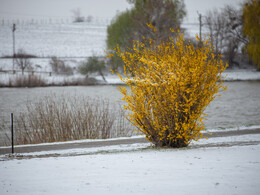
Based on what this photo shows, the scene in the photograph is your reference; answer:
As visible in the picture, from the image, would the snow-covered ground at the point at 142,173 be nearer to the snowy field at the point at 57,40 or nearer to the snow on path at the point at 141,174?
the snow on path at the point at 141,174

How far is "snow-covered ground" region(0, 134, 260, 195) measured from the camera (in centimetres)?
495

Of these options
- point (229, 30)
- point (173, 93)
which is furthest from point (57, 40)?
point (173, 93)

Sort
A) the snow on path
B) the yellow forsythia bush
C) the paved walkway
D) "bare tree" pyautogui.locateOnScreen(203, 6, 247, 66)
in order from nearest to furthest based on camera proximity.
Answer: the snow on path < the yellow forsythia bush < the paved walkway < "bare tree" pyautogui.locateOnScreen(203, 6, 247, 66)

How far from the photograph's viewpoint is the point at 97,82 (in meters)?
44.9

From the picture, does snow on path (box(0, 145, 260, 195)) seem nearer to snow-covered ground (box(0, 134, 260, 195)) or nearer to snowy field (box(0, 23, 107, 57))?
snow-covered ground (box(0, 134, 260, 195))

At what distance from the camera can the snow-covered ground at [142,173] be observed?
16.2ft

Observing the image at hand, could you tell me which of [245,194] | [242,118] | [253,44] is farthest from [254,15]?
[245,194]

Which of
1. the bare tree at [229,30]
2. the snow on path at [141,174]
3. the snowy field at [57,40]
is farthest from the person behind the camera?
the snowy field at [57,40]

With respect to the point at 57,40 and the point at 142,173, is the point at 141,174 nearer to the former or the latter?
the point at 142,173

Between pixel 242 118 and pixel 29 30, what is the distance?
312ft

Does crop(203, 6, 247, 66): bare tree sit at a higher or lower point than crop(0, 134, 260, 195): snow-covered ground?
higher

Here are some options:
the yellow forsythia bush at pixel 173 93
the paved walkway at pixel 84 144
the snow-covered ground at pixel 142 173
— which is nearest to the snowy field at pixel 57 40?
the paved walkway at pixel 84 144

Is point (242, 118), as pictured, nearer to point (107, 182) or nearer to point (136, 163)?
point (136, 163)

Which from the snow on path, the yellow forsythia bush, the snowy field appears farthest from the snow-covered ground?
the snowy field
